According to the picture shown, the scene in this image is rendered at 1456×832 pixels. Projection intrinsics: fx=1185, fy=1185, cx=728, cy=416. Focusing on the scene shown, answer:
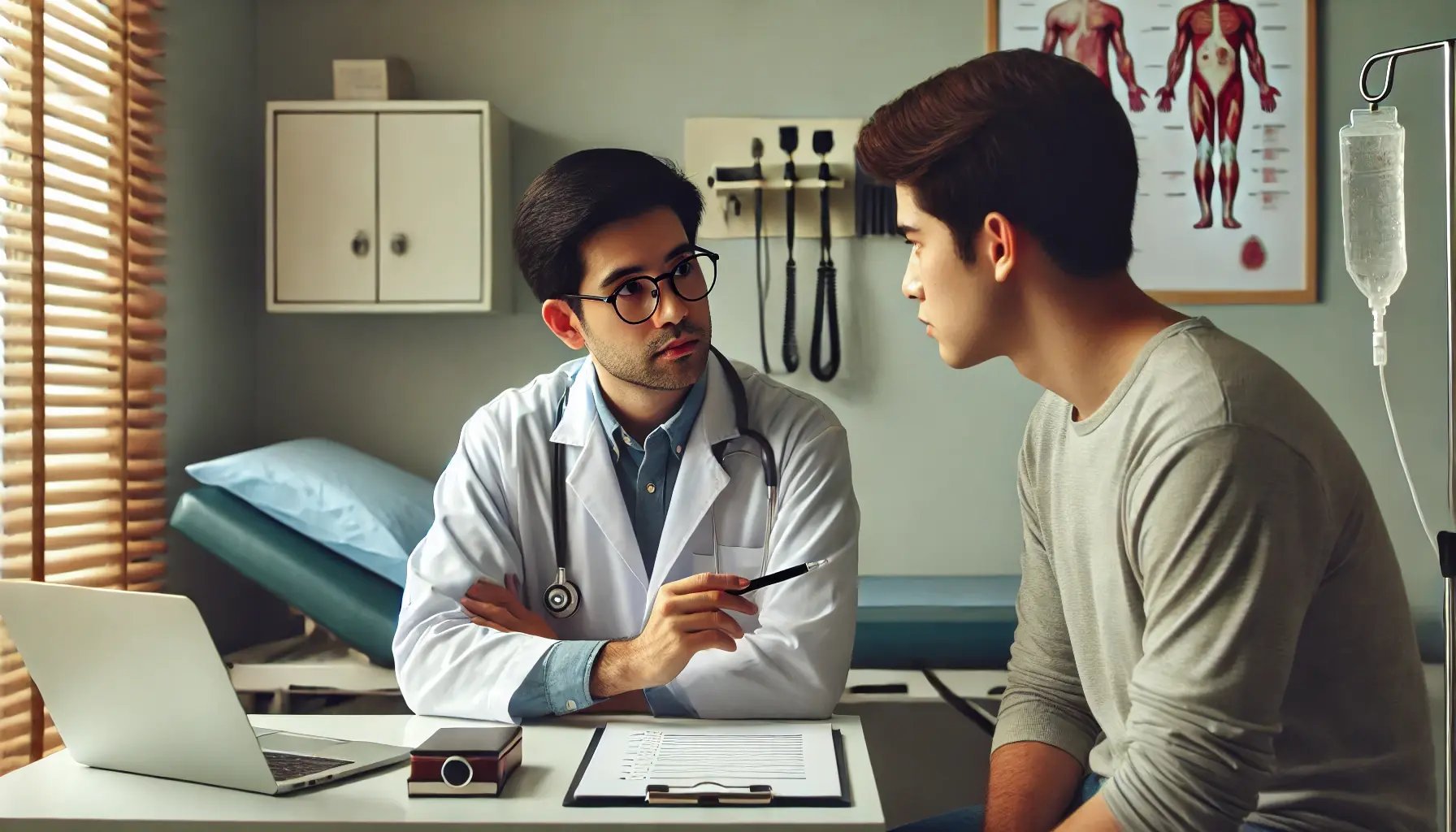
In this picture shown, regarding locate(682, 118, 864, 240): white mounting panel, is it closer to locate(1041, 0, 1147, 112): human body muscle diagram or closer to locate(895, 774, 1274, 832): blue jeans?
locate(1041, 0, 1147, 112): human body muscle diagram

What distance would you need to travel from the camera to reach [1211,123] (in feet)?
10.7

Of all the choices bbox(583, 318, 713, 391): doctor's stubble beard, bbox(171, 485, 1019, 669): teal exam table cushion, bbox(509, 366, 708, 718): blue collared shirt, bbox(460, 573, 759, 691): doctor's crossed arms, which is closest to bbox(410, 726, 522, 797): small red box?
bbox(460, 573, 759, 691): doctor's crossed arms

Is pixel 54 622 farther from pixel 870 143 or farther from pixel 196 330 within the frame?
pixel 196 330

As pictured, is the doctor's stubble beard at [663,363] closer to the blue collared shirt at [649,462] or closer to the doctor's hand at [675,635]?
the blue collared shirt at [649,462]

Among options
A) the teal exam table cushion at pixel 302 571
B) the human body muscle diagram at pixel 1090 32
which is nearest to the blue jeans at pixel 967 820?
the teal exam table cushion at pixel 302 571

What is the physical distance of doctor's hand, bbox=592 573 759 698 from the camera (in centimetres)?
151

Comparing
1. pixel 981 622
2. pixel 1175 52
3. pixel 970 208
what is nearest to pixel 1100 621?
pixel 970 208

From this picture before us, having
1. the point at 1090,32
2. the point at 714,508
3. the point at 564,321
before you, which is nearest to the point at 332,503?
the point at 564,321

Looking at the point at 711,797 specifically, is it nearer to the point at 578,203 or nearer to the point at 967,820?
the point at 967,820

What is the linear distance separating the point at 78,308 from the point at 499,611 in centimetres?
128

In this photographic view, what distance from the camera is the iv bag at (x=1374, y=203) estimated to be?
2107 mm

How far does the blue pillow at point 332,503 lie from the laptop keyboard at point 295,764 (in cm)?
115

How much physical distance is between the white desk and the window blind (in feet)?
3.32

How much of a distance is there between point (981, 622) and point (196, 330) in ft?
6.70
